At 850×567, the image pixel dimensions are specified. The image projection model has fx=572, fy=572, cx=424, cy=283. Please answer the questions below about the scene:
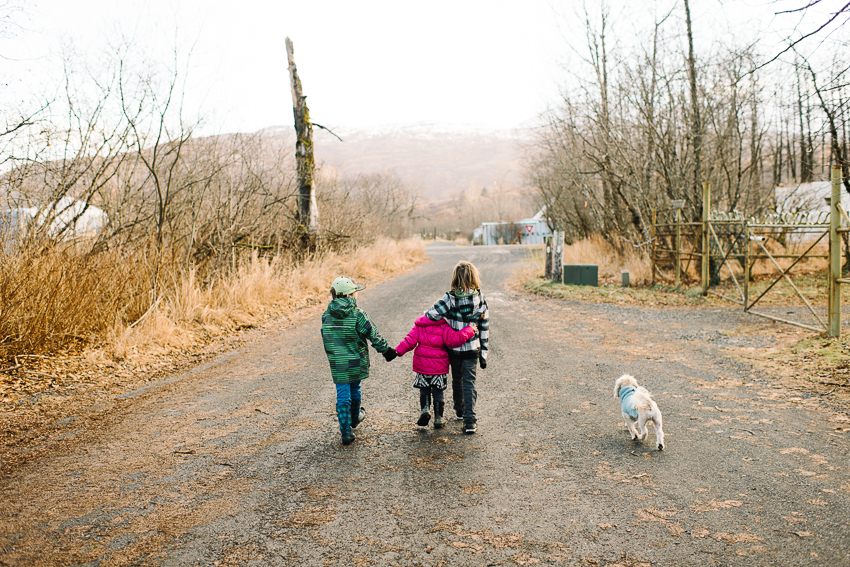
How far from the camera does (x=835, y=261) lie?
7.96m

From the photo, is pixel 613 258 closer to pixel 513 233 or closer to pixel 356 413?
pixel 356 413

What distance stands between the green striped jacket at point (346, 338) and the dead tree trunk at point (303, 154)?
12272 mm

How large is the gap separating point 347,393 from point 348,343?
42cm

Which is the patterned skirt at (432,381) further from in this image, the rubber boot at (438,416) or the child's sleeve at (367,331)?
the child's sleeve at (367,331)

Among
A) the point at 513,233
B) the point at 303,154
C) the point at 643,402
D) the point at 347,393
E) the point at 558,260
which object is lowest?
the point at 643,402

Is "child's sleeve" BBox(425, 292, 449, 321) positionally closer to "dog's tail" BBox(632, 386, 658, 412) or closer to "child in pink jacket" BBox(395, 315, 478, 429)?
"child in pink jacket" BBox(395, 315, 478, 429)

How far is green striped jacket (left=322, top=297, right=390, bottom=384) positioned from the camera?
185 inches

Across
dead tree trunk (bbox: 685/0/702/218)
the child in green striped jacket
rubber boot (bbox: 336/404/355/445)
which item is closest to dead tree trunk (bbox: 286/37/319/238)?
dead tree trunk (bbox: 685/0/702/218)

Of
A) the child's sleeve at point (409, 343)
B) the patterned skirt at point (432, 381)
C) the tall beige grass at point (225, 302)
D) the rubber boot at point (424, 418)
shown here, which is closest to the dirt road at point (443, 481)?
the rubber boot at point (424, 418)

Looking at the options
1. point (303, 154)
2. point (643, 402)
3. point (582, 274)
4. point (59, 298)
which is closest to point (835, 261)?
point (643, 402)

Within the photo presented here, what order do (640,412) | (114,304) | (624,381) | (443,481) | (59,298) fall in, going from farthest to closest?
(114,304)
(59,298)
(624,381)
(640,412)
(443,481)

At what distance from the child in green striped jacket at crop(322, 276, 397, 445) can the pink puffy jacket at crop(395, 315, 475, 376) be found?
0.31m

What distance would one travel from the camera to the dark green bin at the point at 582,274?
16.3 meters

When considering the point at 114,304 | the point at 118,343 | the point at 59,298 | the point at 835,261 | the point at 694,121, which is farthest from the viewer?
the point at 694,121
